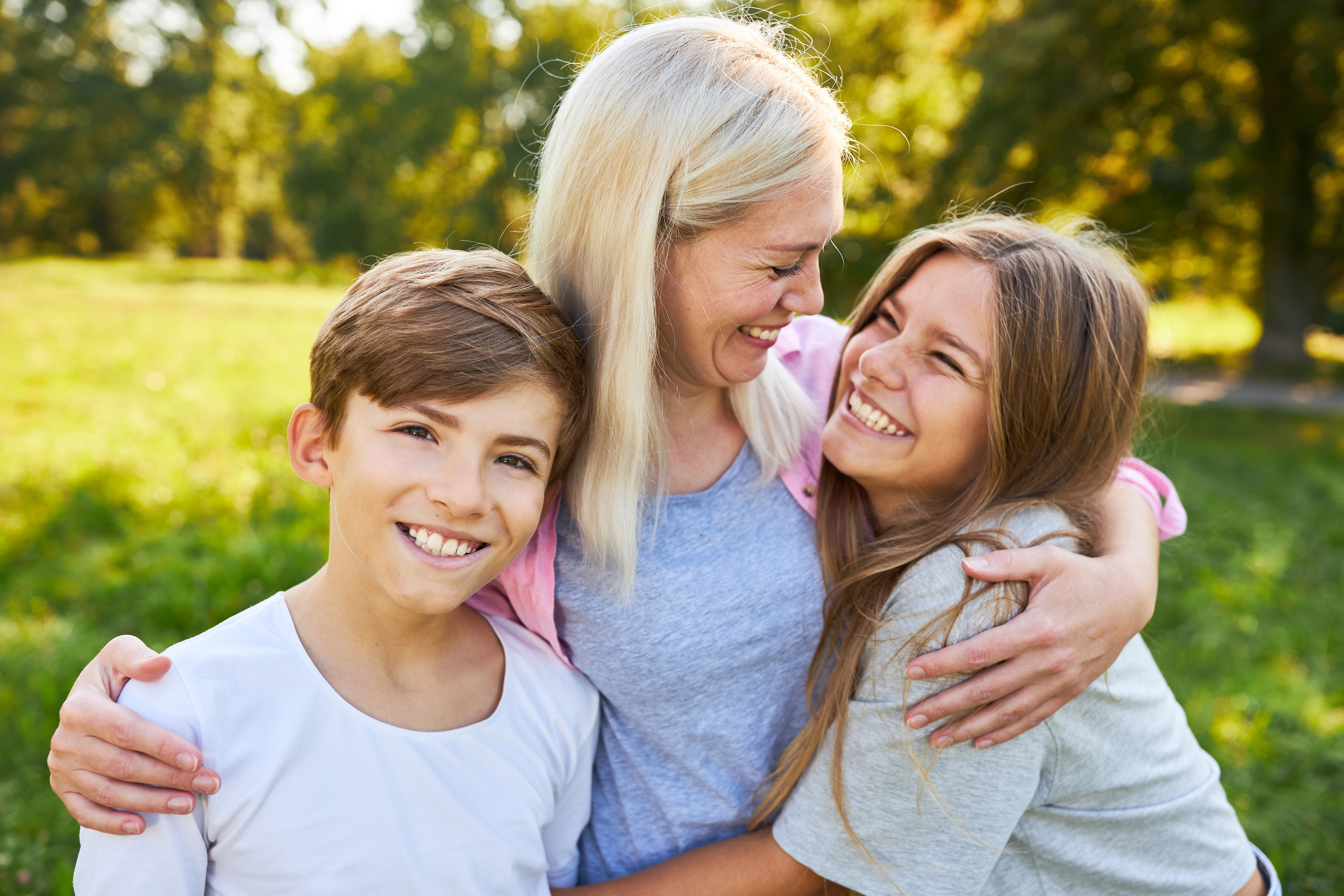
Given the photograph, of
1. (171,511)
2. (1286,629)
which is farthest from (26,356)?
(1286,629)

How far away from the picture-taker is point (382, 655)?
1700 millimetres

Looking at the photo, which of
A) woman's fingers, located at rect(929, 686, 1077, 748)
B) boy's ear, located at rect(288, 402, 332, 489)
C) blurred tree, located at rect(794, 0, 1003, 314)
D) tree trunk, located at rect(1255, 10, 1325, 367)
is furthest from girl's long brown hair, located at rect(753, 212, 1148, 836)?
tree trunk, located at rect(1255, 10, 1325, 367)

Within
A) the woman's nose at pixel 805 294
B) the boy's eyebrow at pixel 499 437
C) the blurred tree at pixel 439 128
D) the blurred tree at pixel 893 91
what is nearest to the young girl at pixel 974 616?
the woman's nose at pixel 805 294

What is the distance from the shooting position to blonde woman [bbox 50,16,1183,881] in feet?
5.86

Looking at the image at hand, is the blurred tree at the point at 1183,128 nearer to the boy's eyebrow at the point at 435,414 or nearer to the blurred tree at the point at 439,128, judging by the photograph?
the boy's eyebrow at the point at 435,414

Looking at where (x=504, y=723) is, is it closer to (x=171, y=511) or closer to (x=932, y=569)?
(x=932, y=569)

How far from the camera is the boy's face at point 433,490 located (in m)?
1.56

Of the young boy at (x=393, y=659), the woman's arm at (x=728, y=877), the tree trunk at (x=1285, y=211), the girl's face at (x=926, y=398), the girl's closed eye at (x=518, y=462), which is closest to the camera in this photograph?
the young boy at (x=393, y=659)

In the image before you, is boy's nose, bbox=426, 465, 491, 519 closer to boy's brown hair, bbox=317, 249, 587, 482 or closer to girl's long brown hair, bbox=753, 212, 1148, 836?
boy's brown hair, bbox=317, 249, 587, 482

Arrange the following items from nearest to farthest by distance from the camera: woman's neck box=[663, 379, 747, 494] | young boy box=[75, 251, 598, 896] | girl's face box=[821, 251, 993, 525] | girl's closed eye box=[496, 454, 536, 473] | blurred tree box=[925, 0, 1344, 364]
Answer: young boy box=[75, 251, 598, 896]
girl's closed eye box=[496, 454, 536, 473]
girl's face box=[821, 251, 993, 525]
woman's neck box=[663, 379, 747, 494]
blurred tree box=[925, 0, 1344, 364]

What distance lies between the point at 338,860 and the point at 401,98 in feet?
92.9

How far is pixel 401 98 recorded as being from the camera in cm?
2652

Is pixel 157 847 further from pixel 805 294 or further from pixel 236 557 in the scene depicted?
pixel 236 557

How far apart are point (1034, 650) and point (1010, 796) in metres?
0.27
